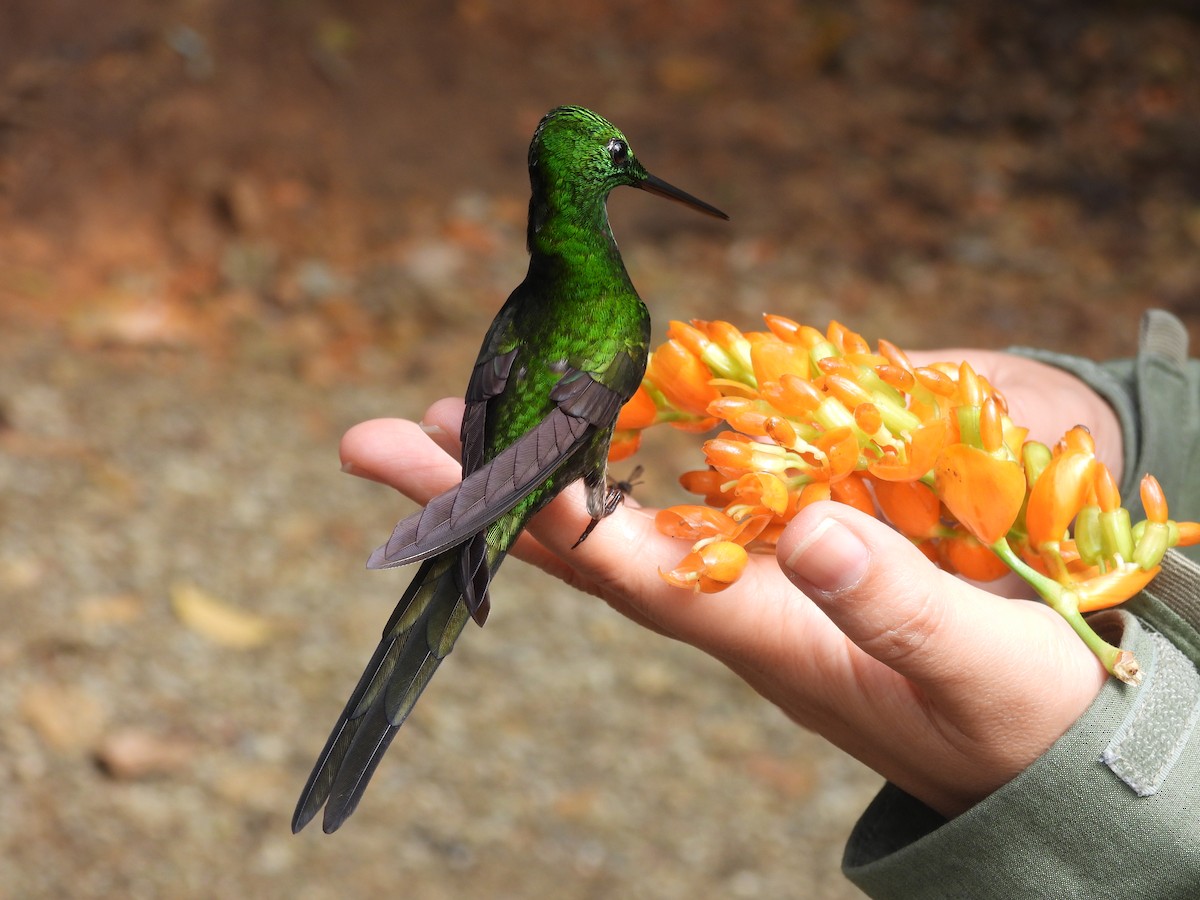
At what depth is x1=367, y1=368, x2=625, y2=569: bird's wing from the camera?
1834 mm

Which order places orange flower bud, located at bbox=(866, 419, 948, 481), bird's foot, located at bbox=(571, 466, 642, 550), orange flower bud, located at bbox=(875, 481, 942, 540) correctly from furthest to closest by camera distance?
bird's foot, located at bbox=(571, 466, 642, 550), orange flower bud, located at bbox=(875, 481, 942, 540), orange flower bud, located at bbox=(866, 419, 948, 481)

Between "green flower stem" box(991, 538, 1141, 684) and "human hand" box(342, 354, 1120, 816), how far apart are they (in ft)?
0.07

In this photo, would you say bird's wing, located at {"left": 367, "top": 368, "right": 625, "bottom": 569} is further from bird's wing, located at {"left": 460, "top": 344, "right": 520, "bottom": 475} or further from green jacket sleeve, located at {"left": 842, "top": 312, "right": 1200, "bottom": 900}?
green jacket sleeve, located at {"left": 842, "top": 312, "right": 1200, "bottom": 900}

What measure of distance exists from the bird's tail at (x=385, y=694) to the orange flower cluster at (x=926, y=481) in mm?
366

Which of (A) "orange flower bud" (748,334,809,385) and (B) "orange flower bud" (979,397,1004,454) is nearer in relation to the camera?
(B) "orange flower bud" (979,397,1004,454)

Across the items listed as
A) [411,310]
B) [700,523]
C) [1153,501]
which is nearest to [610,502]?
[700,523]

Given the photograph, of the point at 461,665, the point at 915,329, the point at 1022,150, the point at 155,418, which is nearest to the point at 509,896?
the point at 461,665

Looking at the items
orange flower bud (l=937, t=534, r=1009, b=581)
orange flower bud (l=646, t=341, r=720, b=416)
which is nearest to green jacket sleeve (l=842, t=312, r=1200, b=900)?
orange flower bud (l=937, t=534, r=1009, b=581)

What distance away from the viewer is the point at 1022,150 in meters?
8.59

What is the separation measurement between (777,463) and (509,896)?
8.08ft

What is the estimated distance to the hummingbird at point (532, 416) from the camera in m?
1.97

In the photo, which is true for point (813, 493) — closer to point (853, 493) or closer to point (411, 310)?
point (853, 493)

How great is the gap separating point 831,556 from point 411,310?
5.45 meters

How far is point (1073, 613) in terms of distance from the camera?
1.95m
